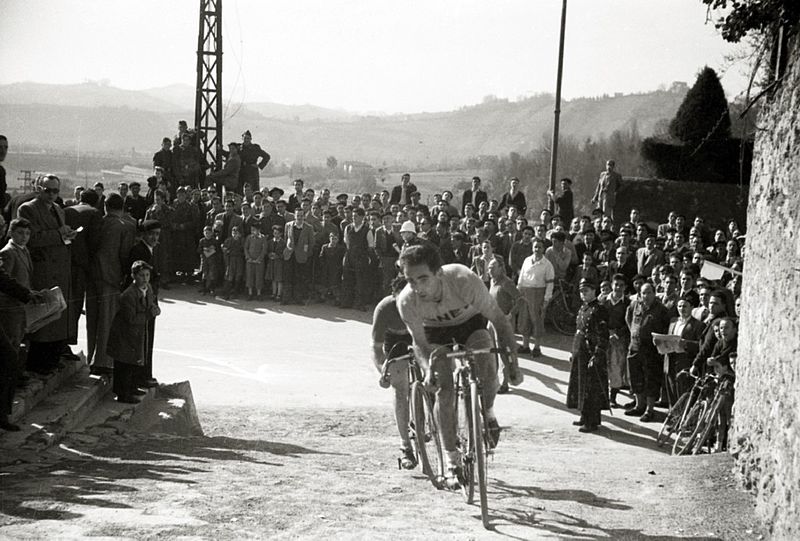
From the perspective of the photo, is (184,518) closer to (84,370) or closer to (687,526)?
(687,526)

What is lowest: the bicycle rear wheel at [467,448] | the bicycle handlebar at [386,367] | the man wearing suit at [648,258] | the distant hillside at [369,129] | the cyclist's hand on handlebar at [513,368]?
the bicycle rear wheel at [467,448]

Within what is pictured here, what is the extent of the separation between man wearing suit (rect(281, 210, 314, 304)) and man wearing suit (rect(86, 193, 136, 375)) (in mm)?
8477

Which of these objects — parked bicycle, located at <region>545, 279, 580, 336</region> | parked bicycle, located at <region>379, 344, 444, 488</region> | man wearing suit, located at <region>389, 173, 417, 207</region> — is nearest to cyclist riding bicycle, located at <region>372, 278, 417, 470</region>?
parked bicycle, located at <region>379, 344, 444, 488</region>

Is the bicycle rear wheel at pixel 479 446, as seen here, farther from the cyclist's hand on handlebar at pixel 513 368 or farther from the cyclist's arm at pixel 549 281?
the cyclist's arm at pixel 549 281

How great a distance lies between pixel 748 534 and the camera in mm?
7418

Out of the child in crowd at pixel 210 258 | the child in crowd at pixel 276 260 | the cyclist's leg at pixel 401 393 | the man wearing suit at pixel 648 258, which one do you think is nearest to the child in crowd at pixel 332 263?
Result: the child in crowd at pixel 276 260

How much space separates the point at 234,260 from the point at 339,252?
2292mm

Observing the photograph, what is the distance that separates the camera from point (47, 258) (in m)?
11.3

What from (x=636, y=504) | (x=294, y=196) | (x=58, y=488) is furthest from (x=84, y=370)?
(x=294, y=196)

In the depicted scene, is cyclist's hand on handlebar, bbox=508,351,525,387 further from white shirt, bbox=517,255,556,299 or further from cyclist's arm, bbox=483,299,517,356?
white shirt, bbox=517,255,556,299

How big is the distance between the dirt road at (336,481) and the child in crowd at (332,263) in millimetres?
6014

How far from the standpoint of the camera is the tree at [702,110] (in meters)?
26.4

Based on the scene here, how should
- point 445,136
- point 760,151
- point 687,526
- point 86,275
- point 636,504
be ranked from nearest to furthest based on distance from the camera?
point 687,526
point 636,504
point 760,151
point 86,275
point 445,136

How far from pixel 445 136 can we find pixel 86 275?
129751 millimetres
